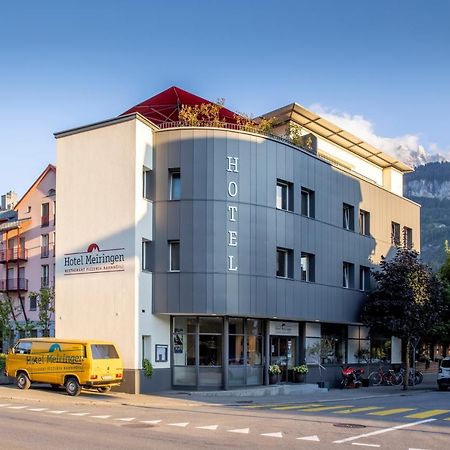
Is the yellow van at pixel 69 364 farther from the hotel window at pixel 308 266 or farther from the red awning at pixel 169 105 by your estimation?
the red awning at pixel 169 105

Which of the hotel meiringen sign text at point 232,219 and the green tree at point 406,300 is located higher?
the hotel meiringen sign text at point 232,219

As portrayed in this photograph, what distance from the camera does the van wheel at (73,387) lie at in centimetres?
2509

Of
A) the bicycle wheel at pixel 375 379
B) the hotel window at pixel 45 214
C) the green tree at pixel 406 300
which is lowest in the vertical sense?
the bicycle wheel at pixel 375 379

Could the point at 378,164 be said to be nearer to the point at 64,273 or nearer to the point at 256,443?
the point at 64,273

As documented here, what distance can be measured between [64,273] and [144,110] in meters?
10.4

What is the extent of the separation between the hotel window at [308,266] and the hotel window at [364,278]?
20.9 ft

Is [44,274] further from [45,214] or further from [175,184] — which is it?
[175,184]

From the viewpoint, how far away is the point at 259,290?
30.4 metres

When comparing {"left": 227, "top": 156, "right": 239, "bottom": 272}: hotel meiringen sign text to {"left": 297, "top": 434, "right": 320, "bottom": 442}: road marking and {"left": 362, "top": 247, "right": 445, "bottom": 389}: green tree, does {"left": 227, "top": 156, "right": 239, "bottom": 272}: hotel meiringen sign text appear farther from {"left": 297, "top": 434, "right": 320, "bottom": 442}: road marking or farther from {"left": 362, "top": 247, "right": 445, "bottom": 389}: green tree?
{"left": 297, "top": 434, "right": 320, "bottom": 442}: road marking

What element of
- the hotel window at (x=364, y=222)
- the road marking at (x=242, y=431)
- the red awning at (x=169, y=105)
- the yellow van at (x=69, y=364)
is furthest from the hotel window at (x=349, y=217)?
the road marking at (x=242, y=431)

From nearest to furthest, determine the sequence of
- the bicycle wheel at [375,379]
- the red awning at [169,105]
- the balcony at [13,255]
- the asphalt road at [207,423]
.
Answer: the asphalt road at [207,423] → the red awning at [169,105] → the bicycle wheel at [375,379] → the balcony at [13,255]

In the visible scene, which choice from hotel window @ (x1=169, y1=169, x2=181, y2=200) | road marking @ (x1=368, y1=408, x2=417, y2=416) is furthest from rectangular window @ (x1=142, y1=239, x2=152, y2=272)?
road marking @ (x1=368, y1=408, x2=417, y2=416)

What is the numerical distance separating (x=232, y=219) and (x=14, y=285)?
32.0 meters

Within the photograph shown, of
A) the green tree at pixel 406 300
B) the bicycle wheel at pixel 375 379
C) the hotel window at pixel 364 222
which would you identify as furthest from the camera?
the hotel window at pixel 364 222
